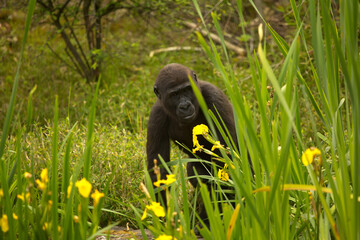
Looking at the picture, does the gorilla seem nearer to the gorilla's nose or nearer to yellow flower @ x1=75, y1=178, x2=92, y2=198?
the gorilla's nose

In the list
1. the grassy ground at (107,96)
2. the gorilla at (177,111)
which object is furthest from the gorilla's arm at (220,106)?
the grassy ground at (107,96)

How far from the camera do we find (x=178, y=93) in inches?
136

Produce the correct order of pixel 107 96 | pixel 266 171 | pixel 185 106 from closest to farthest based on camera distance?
pixel 266 171
pixel 185 106
pixel 107 96

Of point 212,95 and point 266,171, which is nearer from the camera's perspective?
point 266,171

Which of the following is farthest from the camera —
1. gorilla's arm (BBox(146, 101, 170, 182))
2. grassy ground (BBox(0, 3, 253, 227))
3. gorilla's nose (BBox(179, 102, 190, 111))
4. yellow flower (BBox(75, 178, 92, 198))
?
grassy ground (BBox(0, 3, 253, 227))

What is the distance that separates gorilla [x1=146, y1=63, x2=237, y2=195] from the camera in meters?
3.38

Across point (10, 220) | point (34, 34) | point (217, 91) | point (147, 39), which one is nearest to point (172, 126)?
point (217, 91)

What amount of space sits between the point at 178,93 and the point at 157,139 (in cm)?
36

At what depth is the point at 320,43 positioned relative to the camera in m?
1.62

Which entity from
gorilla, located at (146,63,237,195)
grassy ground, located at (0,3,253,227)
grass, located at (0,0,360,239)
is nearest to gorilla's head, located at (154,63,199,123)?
gorilla, located at (146,63,237,195)

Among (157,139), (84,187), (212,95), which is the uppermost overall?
(212,95)

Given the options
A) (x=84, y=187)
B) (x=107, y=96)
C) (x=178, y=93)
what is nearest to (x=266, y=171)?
(x=84, y=187)

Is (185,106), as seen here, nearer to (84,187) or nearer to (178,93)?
(178,93)

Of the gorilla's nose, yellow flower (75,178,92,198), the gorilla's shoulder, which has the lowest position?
yellow flower (75,178,92,198)
